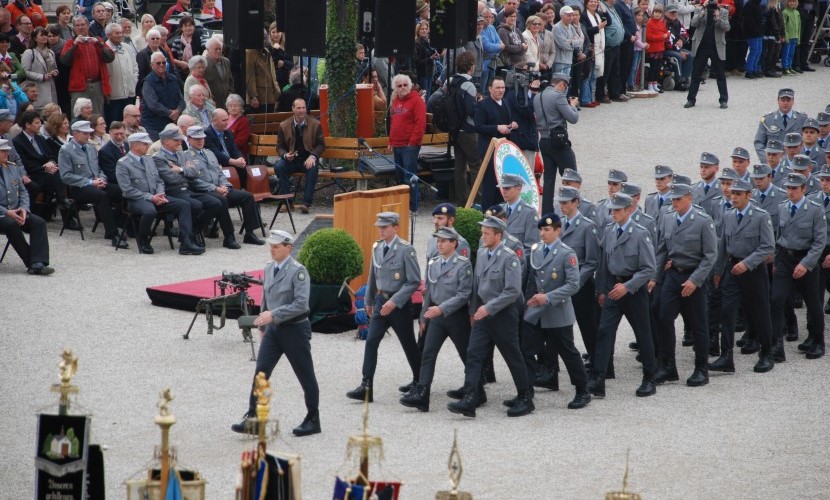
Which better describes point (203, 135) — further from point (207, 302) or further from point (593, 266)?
point (593, 266)

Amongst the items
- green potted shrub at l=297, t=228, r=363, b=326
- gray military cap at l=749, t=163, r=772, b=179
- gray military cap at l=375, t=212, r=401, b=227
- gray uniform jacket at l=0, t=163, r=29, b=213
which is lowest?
green potted shrub at l=297, t=228, r=363, b=326

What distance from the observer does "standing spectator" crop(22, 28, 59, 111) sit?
18531mm

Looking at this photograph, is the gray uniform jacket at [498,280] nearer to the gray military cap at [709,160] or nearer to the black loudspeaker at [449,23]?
the gray military cap at [709,160]

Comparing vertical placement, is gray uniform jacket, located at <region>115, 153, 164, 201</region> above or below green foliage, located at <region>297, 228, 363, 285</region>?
above

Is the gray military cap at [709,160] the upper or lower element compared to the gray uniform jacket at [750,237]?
upper

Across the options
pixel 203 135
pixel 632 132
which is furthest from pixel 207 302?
pixel 632 132

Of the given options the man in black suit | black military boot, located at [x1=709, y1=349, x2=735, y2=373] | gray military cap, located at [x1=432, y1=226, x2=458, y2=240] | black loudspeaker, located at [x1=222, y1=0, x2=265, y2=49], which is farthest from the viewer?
black loudspeaker, located at [x1=222, y1=0, x2=265, y2=49]

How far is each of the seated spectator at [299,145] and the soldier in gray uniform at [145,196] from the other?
7.32 ft

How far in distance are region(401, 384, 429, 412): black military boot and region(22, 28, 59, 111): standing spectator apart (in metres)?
8.98

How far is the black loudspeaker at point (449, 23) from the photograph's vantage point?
66.2 ft

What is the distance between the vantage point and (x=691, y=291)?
486 inches

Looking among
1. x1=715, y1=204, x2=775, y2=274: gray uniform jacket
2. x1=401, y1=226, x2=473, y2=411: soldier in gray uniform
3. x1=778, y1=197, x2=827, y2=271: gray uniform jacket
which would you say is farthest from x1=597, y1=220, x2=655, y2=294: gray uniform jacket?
Answer: x1=778, y1=197, x2=827, y2=271: gray uniform jacket

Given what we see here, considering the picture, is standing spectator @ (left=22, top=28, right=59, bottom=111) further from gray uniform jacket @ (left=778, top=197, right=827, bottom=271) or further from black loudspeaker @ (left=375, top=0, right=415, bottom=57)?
gray uniform jacket @ (left=778, top=197, right=827, bottom=271)

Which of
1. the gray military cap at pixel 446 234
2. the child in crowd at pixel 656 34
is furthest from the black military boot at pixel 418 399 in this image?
the child in crowd at pixel 656 34
